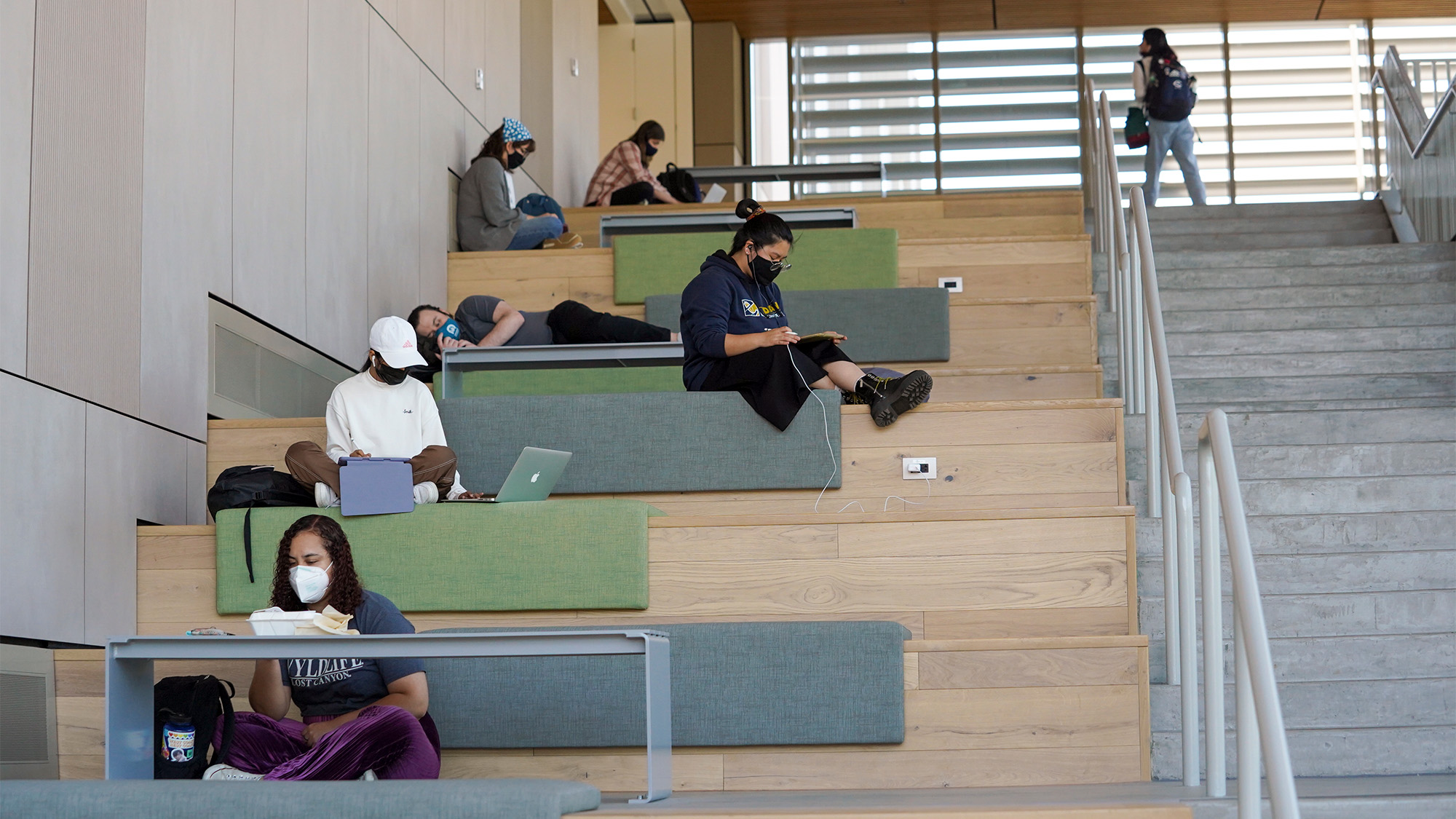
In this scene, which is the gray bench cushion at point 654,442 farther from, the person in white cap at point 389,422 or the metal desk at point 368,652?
the metal desk at point 368,652

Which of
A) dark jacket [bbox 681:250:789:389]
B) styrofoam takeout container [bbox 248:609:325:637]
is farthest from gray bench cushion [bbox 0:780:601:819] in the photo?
dark jacket [bbox 681:250:789:389]

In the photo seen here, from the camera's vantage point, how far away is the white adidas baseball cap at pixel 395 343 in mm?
4027

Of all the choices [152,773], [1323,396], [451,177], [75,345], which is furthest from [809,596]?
[451,177]

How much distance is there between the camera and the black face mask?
404cm

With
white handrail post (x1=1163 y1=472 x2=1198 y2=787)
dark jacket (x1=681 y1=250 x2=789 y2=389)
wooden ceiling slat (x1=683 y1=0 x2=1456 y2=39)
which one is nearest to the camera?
white handrail post (x1=1163 y1=472 x2=1198 y2=787)

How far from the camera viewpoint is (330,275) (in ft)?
17.5

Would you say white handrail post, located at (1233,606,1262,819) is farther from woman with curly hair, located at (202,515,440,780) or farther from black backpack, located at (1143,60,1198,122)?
black backpack, located at (1143,60,1198,122)

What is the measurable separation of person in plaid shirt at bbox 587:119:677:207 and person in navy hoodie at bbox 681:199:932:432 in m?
3.76

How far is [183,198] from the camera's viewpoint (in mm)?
4246

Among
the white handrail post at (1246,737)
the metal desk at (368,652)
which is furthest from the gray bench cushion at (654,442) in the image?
the white handrail post at (1246,737)

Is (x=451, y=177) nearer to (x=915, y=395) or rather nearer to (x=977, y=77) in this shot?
(x=915, y=395)

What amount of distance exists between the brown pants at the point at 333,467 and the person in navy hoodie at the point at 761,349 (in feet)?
2.79

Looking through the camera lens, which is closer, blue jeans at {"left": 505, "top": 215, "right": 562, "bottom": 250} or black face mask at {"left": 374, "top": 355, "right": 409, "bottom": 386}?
black face mask at {"left": 374, "top": 355, "right": 409, "bottom": 386}

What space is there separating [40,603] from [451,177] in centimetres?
385
